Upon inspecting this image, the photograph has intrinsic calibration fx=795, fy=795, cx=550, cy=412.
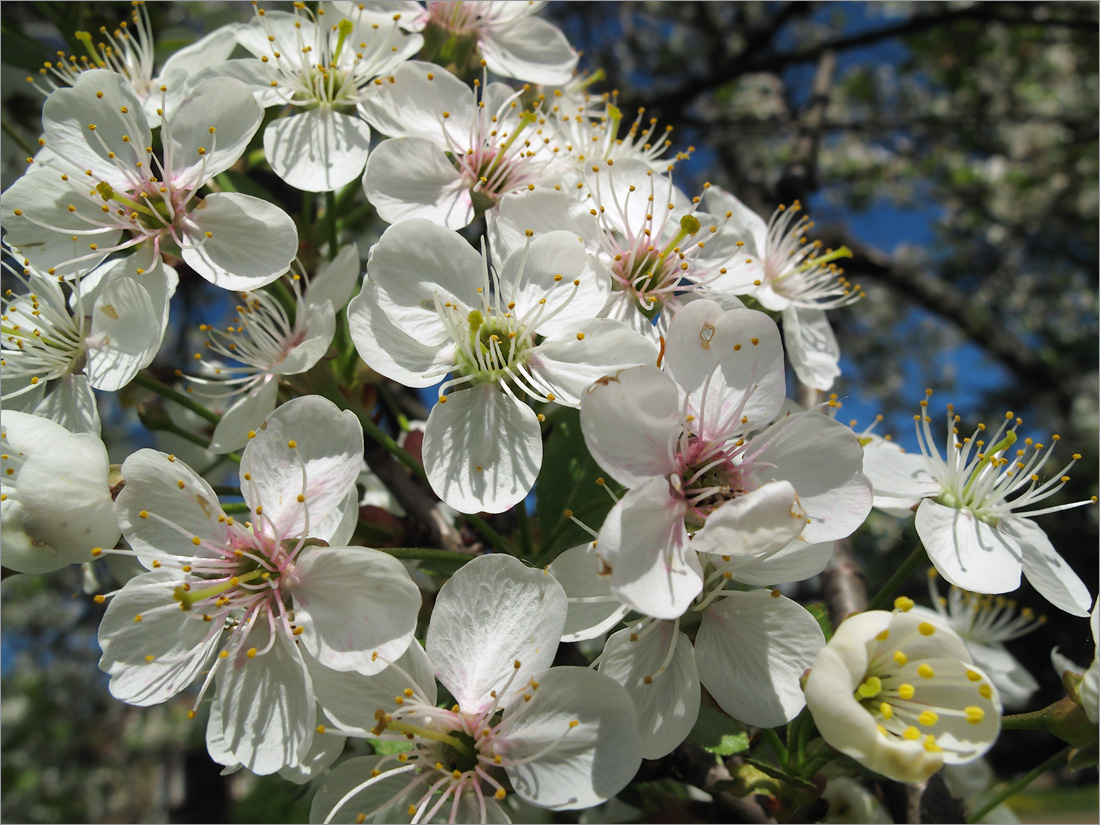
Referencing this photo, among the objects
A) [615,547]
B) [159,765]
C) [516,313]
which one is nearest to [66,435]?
[516,313]

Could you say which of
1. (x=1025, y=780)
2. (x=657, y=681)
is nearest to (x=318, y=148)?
(x=657, y=681)

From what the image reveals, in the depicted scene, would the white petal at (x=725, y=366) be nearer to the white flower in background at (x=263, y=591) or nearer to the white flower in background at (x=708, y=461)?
the white flower in background at (x=708, y=461)

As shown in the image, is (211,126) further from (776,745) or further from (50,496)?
(776,745)

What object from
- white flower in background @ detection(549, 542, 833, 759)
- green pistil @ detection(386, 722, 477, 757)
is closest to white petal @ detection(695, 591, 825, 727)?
white flower in background @ detection(549, 542, 833, 759)

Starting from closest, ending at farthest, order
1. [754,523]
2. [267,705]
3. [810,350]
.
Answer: [754,523] < [267,705] < [810,350]

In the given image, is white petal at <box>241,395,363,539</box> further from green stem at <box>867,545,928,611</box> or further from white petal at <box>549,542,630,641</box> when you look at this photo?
green stem at <box>867,545,928,611</box>

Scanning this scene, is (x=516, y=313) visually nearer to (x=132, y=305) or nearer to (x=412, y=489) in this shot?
(x=412, y=489)
